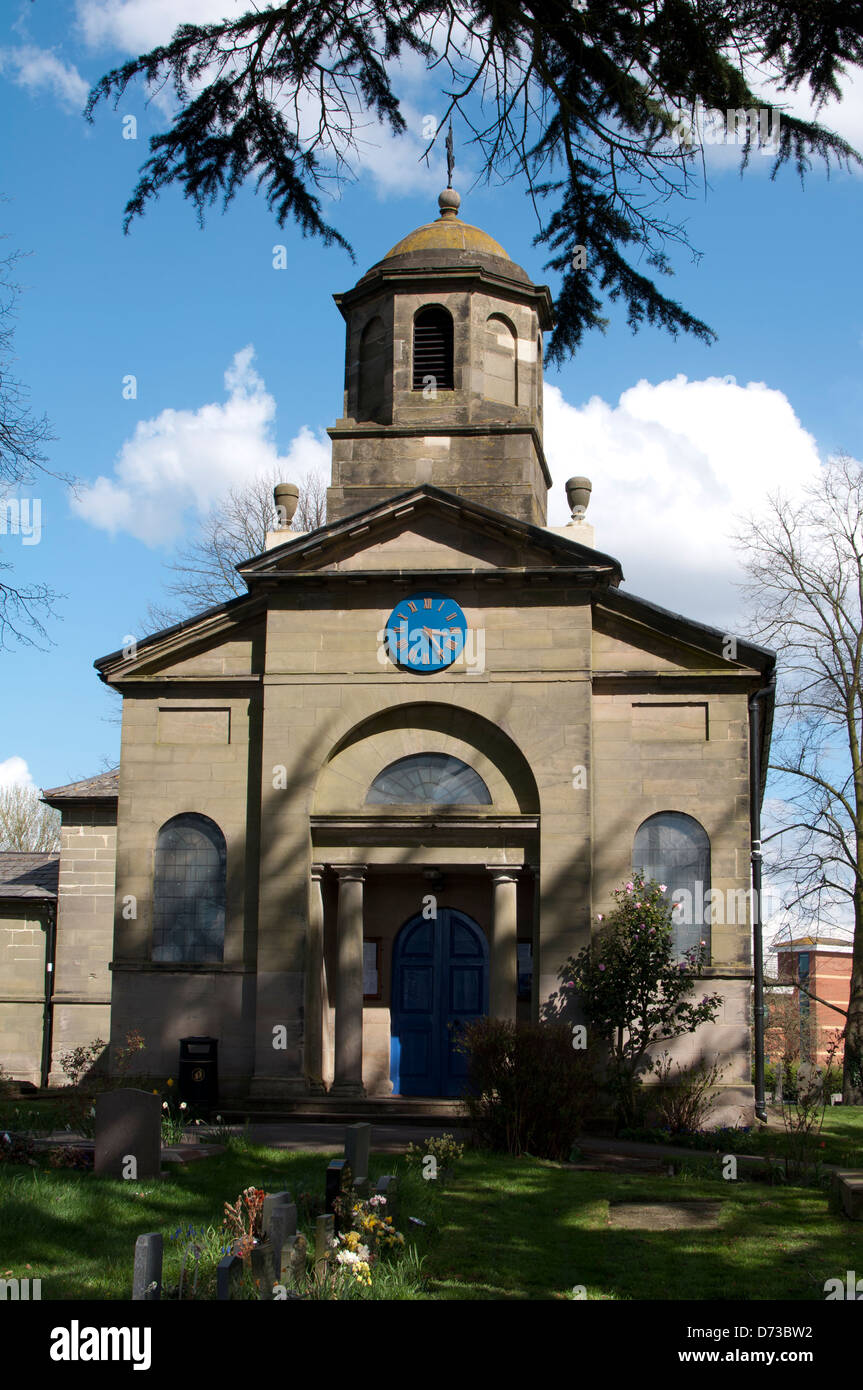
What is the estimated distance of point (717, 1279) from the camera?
35.2 feet

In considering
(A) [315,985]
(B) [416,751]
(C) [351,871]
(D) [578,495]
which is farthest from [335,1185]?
(D) [578,495]

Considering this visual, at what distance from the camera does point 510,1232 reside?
40.4 ft

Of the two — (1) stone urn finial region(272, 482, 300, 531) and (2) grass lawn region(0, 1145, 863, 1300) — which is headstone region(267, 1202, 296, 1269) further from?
(1) stone urn finial region(272, 482, 300, 531)

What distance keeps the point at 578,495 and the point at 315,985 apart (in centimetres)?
976

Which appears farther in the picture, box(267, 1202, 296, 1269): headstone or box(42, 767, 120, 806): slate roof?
box(42, 767, 120, 806): slate roof

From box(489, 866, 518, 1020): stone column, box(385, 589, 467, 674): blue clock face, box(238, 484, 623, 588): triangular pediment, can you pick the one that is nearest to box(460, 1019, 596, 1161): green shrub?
box(489, 866, 518, 1020): stone column

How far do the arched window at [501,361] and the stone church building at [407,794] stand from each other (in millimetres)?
2976

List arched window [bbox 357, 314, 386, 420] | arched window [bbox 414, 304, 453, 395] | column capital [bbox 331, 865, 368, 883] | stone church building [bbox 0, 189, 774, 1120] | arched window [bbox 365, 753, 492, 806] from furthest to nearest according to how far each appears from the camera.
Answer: arched window [bbox 357, 314, 386, 420] < arched window [bbox 414, 304, 453, 395] < arched window [bbox 365, 753, 492, 806] < column capital [bbox 331, 865, 368, 883] < stone church building [bbox 0, 189, 774, 1120]

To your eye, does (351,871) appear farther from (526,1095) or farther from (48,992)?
(48,992)

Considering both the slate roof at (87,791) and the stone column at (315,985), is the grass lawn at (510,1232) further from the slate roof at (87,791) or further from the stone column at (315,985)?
the slate roof at (87,791)

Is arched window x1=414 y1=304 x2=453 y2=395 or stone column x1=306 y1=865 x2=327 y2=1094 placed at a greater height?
arched window x1=414 y1=304 x2=453 y2=395

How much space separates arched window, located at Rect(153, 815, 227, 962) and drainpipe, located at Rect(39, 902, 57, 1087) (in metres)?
8.95

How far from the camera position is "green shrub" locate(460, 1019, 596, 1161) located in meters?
17.0
